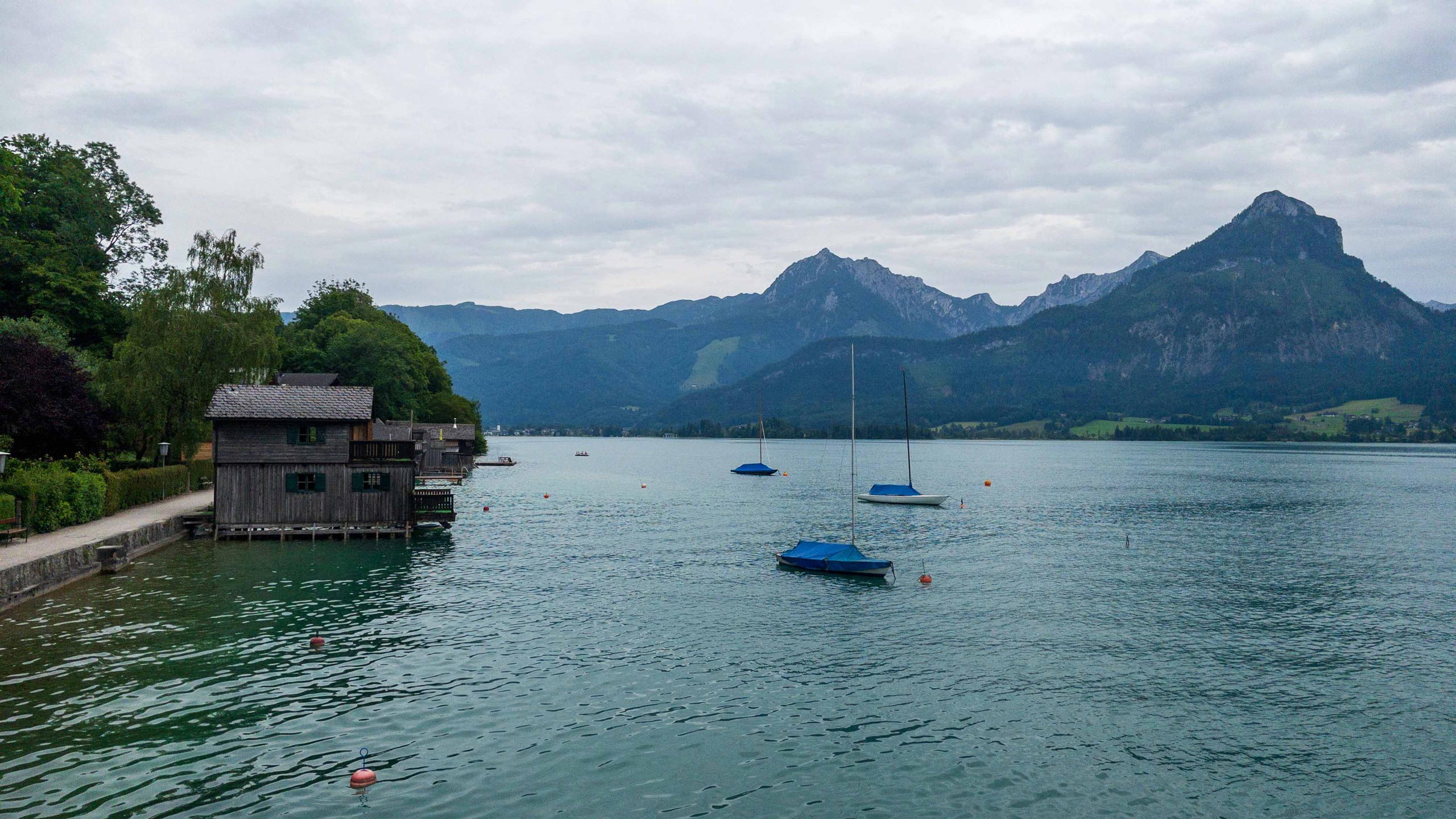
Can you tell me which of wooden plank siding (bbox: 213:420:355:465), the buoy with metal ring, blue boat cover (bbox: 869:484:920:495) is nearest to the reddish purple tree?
wooden plank siding (bbox: 213:420:355:465)

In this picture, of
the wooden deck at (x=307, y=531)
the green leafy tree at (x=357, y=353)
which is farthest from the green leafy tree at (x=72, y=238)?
the wooden deck at (x=307, y=531)

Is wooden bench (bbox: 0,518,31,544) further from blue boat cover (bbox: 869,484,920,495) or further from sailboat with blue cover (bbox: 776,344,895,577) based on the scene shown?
blue boat cover (bbox: 869,484,920,495)

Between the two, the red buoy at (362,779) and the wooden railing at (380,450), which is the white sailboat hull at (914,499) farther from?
the red buoy at (362,779)

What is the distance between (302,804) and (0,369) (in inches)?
1909

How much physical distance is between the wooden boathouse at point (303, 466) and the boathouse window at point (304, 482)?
49 mm

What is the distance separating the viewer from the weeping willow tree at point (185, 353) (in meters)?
67.6

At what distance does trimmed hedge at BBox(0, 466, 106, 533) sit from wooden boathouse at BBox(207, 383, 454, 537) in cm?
687

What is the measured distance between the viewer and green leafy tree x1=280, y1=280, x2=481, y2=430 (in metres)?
122

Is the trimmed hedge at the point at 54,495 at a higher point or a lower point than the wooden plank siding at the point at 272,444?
lower

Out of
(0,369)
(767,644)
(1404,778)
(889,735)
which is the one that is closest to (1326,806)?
(1404,778)

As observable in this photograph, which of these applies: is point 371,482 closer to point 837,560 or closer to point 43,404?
point 43,404

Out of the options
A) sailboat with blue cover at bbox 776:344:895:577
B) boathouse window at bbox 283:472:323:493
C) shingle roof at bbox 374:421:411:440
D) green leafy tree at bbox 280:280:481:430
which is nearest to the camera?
sailboat with blue cover at bbox 776:344:895:577

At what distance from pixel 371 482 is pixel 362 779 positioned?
143 ft

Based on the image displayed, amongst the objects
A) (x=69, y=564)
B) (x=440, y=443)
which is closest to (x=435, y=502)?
(x=69, y=564)
